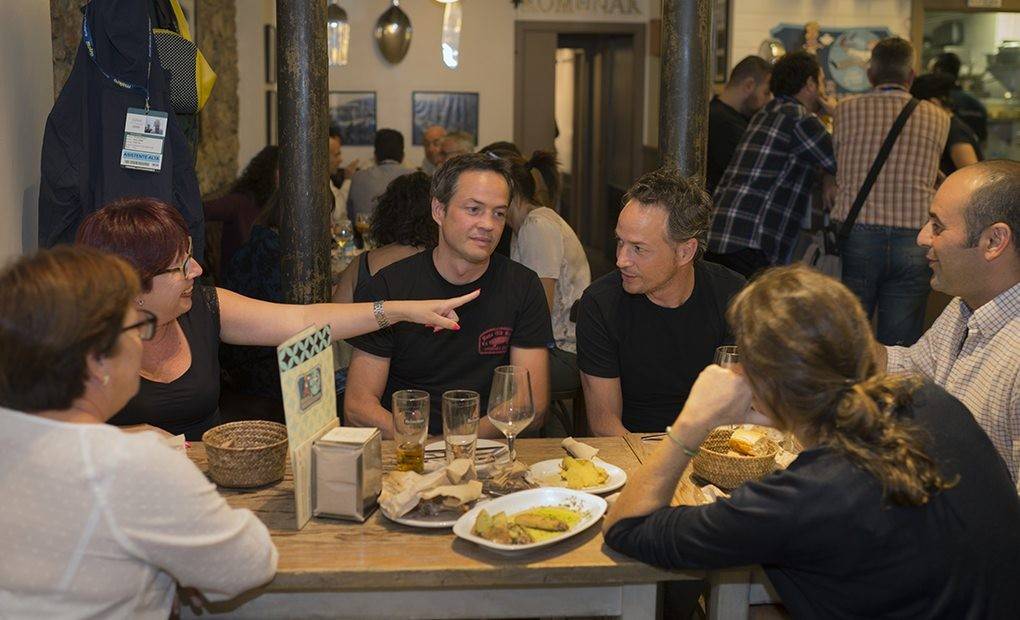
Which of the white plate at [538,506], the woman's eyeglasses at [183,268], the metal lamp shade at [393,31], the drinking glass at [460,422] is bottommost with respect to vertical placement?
the white plate at [538,506]

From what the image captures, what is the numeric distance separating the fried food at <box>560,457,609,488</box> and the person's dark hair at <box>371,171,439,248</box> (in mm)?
2048

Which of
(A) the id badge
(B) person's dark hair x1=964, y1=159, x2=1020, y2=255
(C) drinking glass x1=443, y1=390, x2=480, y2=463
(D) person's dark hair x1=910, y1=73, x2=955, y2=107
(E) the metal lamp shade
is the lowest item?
(C) drinking glass x1=443, y1=390, x2=480, y2=463

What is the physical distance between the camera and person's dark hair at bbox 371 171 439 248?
14.0 ft

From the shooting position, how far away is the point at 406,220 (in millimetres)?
4277

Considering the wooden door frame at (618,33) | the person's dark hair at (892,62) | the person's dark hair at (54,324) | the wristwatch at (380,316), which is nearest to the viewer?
the person's dark hair at (54,324)

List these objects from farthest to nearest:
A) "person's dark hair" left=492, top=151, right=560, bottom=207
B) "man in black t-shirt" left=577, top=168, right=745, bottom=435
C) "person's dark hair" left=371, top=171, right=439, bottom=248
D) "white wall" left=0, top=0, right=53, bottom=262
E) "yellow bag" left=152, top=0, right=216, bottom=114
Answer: "person's dark hair" left=492, top=151, right=560, bottom=207 < "person's dark hair" left=371, top=171, right=439, bottom=248 < "yellow bag" left=152, top=0, right=216, bottom=114 < "white wall" left=0, top=0, right=53, bottom=262 < "man in black t-shirt" left=577, top=168, right=745, bottom=435

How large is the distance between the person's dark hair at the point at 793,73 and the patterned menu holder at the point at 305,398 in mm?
3798

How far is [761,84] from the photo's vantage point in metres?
5.97

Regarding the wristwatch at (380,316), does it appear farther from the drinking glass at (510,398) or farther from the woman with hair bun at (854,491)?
the woman with hair bun at (854,491)

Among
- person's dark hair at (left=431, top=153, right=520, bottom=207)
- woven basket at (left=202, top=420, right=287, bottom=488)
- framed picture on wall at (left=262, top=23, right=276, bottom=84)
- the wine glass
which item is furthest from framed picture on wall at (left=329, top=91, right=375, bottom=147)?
woven basket at (left=202, top=420, right=287, bottom=488)

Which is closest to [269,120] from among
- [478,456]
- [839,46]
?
[839,46]

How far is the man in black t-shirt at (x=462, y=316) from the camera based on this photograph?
315cm

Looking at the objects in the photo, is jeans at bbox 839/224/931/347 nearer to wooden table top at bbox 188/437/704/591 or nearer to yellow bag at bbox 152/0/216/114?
yellow bag at bbox 152/0/216/114

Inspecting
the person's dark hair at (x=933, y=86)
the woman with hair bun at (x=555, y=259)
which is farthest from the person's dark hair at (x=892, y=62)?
the woman with hair bun at (x=555, y=259)
